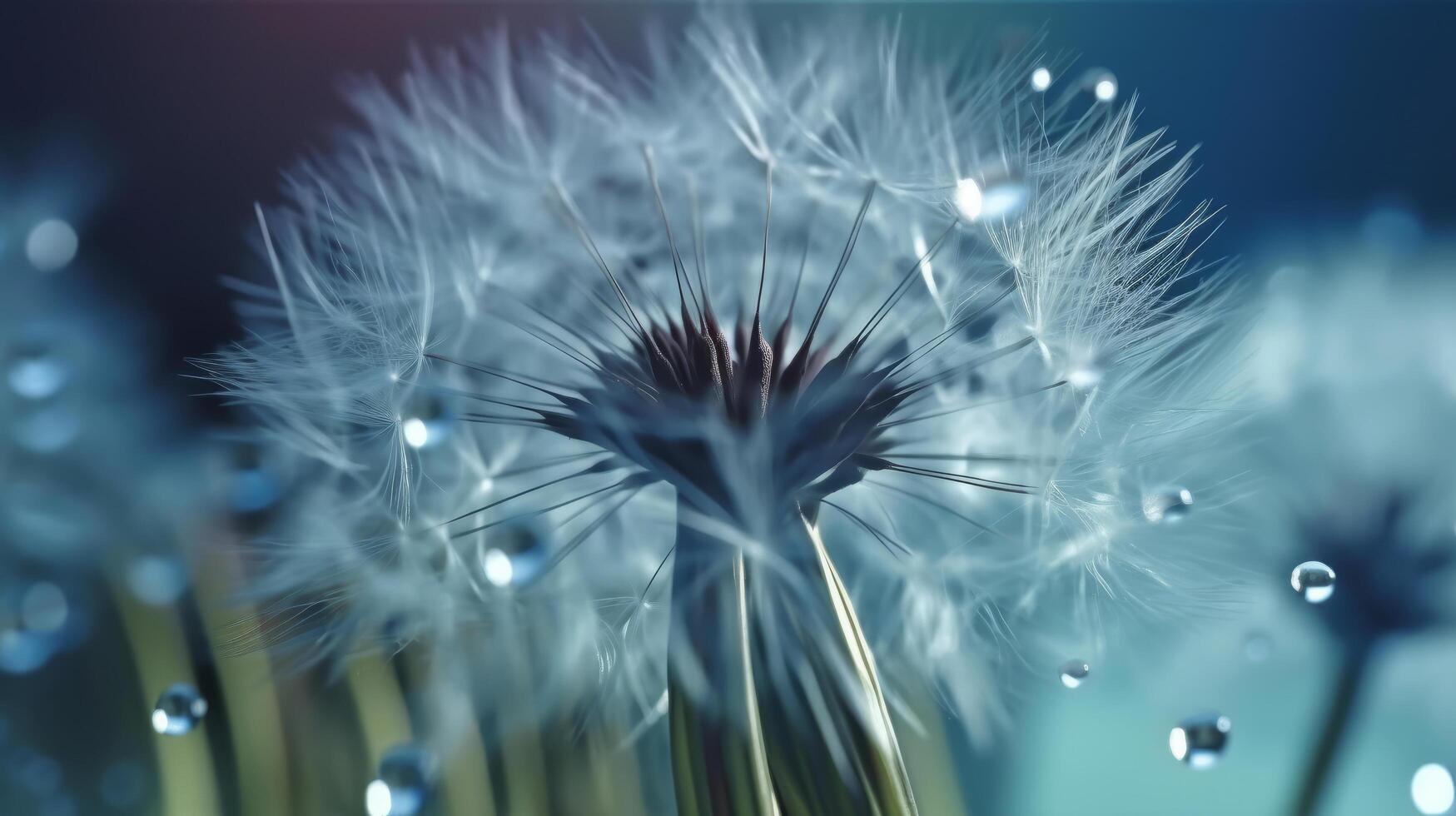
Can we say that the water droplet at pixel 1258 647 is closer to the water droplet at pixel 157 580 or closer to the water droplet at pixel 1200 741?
the water droplet at pixel 1200 741

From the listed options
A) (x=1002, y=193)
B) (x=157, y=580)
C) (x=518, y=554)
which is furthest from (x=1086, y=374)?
(x=157, y=580)

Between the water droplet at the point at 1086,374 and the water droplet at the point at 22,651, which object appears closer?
the water droplet at the point at 1086,374

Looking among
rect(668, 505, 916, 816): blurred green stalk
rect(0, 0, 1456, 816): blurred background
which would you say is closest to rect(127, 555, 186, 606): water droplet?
rect(0, 0, 1456, 816): blurred background

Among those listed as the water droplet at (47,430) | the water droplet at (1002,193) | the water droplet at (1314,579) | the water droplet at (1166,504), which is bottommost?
the water droplet at (1314,579)

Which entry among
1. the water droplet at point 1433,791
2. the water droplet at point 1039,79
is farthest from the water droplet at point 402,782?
the water droplet at point 1433,791

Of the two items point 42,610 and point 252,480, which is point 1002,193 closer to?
point 252,480

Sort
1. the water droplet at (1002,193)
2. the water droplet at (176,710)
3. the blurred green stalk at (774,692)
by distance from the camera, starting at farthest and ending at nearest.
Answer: the water droplet at (176,710) < the water droplet at (1002,193) < the blurred green stalk at (774,692)

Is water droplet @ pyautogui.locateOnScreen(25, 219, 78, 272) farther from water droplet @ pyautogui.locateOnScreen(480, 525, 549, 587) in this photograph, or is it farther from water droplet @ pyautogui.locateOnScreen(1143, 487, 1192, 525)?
water droplet @ pyautogui.locateOnScreen(1143, 487, 1192, 525)

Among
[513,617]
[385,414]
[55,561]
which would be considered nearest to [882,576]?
[513,617]
